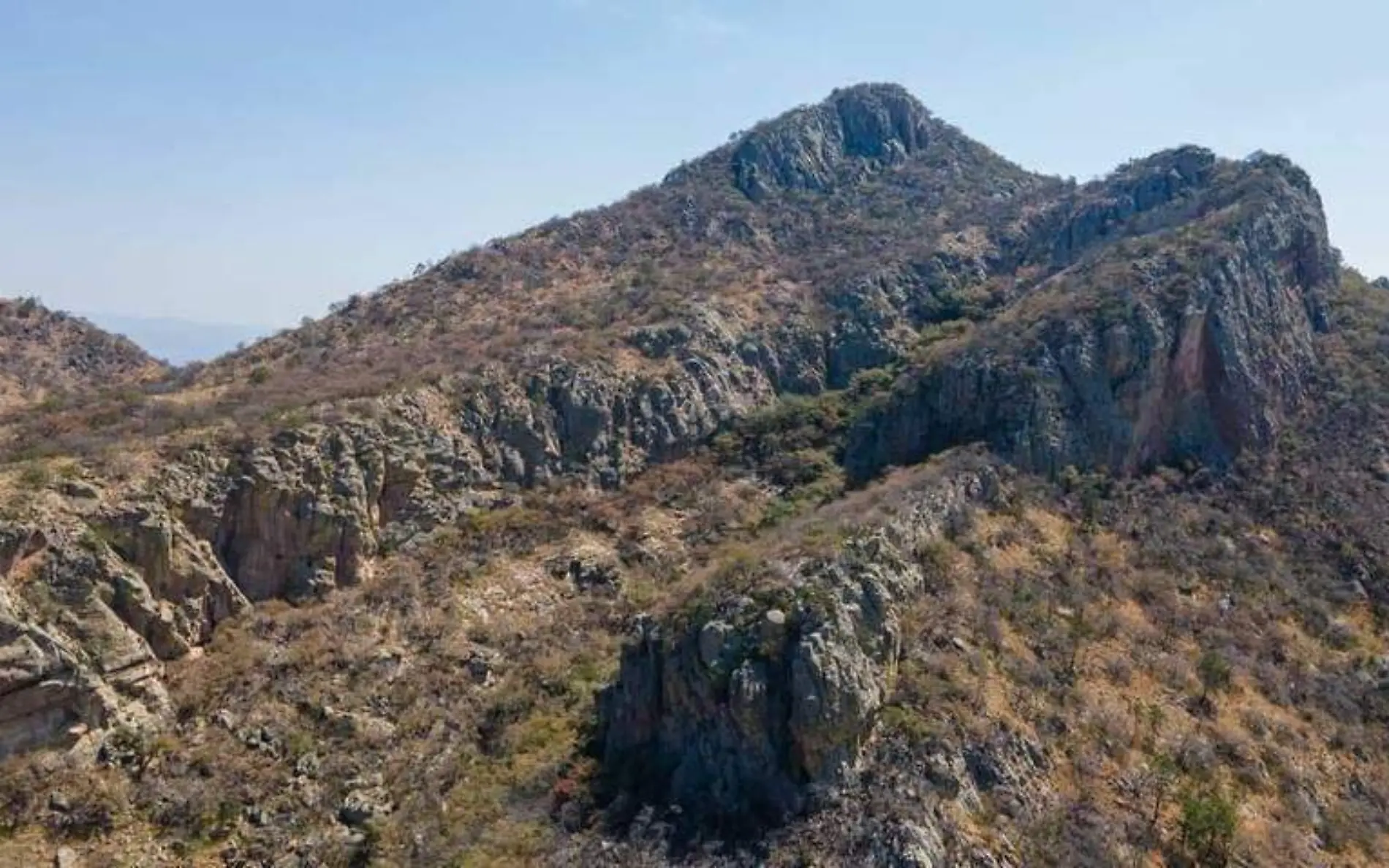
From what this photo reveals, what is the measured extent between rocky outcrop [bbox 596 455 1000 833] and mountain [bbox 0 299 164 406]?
138 feet

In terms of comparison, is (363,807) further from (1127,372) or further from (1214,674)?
(1127,372)

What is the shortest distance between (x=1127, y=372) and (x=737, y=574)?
79.5ft

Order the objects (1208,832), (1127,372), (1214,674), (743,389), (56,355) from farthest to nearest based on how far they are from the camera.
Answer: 1. (56,355)
2. (743,389)
3. (1127,372)
4. (1214,674)
5. (1208,832)

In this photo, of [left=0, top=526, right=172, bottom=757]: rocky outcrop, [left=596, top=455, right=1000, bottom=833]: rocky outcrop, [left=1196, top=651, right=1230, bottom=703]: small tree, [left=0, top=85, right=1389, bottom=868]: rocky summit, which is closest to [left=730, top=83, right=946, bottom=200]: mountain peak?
[left=0, top=85, right=1389, bottom=868]: rocky summit

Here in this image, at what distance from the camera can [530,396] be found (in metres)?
42.9

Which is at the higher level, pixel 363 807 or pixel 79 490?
pixel 79 490

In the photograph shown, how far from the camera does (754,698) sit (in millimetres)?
23953

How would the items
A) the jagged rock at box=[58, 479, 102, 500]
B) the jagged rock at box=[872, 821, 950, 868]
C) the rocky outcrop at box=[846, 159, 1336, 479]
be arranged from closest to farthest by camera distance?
the jagged rock at box=[872, 821, 950, 868]
the jagged rock at box=[58, 479, 102, 500]
the rocky outcrop at box=[846, 159, 1336, 479]

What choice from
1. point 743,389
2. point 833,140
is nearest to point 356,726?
point 743,389

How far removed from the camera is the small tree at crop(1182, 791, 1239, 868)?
2397cm

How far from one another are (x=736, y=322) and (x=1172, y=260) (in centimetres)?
2112

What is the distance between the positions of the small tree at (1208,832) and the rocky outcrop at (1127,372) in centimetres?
1773

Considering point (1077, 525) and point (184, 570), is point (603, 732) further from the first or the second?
point (1077, 525)

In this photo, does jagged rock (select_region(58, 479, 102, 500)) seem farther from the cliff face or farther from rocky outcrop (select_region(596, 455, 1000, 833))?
rocky outcrop (select_region(596, 455, 1000, 833))
